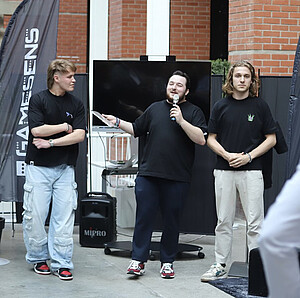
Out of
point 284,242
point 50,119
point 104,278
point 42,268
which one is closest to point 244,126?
point 50,119

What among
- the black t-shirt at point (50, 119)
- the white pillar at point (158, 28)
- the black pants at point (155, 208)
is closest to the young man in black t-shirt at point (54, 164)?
the black t-shirt at point (50, 119)

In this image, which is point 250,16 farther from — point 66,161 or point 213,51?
point 213,51

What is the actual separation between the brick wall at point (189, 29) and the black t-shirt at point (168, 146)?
7513 millimetres

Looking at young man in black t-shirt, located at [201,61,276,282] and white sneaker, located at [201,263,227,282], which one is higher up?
young man in black t-shirt, located at [201,61,276,282]

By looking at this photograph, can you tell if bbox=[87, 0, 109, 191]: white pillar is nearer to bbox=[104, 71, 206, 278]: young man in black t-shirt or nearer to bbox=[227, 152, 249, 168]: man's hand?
bbox=[104, 71, 206, 278]: young man in black t-shirt

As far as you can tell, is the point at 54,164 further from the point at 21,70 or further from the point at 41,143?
the point at 21,70

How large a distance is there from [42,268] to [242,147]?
2.13 m

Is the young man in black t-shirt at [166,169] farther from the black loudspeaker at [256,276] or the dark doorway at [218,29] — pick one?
the dark doorway at [218,29]

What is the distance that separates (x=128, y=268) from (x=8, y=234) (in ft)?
8.37

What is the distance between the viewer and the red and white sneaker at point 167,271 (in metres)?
6.65

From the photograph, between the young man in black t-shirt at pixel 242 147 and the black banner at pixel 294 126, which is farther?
the young man in black t-shirt at pixel 242 147

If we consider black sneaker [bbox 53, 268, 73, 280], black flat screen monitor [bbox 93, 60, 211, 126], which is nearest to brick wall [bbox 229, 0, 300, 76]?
black flat screen monitor [bbox 93, 60, 211, 126]

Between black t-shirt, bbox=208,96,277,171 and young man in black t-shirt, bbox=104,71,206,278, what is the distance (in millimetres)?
235

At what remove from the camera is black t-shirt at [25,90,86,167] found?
643 cm
